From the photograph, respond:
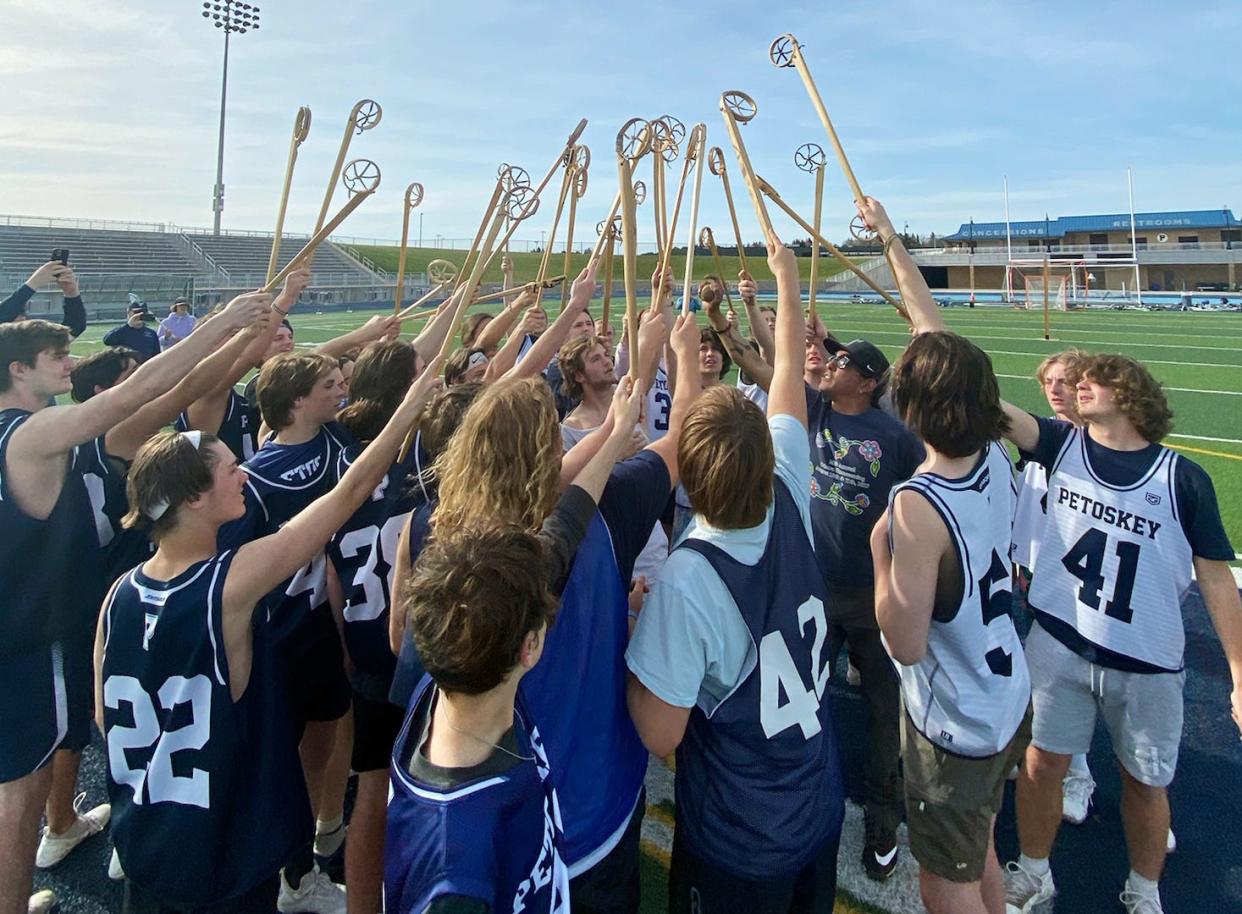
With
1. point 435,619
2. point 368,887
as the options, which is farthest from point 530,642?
point 368,887

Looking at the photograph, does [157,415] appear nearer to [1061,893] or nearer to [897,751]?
[897,751]

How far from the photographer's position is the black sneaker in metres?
3.07

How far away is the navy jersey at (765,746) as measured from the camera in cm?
194

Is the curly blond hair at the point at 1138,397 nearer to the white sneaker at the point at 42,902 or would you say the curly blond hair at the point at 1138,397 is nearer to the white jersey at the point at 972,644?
the white jersey at the point at 972,644

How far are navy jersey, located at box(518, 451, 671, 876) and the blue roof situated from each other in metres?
75.2

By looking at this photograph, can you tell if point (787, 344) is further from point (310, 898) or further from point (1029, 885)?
point (310, 898)

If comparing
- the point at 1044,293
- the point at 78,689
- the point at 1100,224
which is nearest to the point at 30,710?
the point at 78,689

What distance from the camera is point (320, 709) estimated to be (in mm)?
3154

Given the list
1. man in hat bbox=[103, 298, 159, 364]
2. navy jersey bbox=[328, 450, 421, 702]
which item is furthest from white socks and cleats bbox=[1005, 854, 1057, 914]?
man in hat bbox=[103, 298, 159, 364]

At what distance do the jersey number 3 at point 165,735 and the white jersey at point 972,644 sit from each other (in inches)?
81.8

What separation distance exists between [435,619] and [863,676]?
2.64m

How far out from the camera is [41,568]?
8.71 ft

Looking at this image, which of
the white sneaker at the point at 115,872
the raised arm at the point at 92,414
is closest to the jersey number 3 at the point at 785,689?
the raised arm at the point at 92,414

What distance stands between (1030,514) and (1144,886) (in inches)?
58.0
